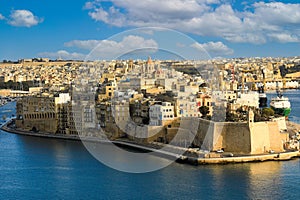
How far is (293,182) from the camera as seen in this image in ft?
25.8

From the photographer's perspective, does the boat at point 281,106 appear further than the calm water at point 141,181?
Yes

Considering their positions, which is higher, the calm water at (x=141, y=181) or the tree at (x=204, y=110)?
the tree at (x=204, y=110)

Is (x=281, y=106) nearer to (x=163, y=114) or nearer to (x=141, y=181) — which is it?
(x=163, y=114)

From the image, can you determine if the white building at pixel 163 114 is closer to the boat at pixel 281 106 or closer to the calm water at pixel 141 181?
the calm water at pixel 141 181

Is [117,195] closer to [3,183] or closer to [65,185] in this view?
[65,185]

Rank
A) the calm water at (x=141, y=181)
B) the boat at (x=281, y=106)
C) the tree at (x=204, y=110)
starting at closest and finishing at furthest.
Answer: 1. the calm water at (x=141, y=181)
2. the tree at (x=204, y=110)
3. the boat at (x=281, y=106)

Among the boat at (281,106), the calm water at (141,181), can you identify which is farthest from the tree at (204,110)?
the boat at (281,106)

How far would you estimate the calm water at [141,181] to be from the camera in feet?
24.1

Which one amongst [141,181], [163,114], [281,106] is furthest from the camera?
[281,106]

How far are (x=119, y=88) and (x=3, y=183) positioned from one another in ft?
22.1

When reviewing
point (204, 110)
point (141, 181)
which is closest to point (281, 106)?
point (204, 110)

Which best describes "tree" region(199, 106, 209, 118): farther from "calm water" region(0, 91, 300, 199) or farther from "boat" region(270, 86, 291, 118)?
"boat" region(270, 86, 291, 118)

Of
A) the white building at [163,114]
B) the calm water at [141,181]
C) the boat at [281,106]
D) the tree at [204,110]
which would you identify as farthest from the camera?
the boat at [281,106]

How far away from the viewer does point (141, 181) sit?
26.5 ft
